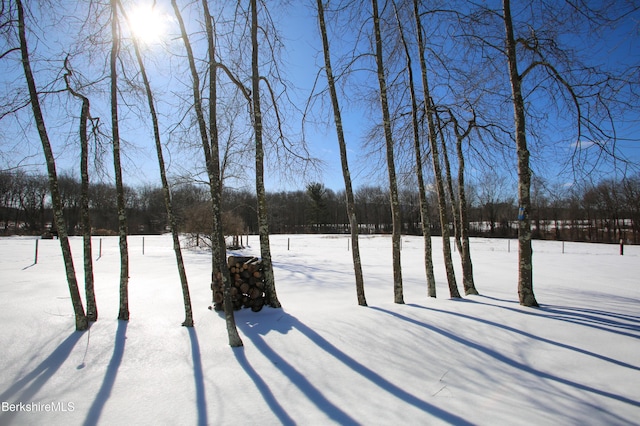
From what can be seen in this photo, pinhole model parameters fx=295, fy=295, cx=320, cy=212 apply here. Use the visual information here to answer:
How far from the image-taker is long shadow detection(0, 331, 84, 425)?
2.70 m

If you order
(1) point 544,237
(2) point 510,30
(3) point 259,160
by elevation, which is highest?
(2) point 510,30

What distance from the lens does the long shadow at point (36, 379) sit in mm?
2703

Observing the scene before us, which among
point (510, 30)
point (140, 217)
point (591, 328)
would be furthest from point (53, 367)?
point (140, 217)

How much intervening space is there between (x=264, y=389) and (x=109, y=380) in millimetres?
1640

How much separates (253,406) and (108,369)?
6.18ft

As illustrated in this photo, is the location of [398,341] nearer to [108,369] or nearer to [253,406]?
[253,406]

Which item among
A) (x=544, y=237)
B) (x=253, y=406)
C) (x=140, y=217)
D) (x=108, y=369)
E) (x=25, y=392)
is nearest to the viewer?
(x=253, y=406)

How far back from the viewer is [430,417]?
92.4 inches

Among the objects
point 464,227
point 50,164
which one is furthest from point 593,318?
A: point 50,164

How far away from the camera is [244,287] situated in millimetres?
5363

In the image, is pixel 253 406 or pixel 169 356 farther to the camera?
pixel 169 356

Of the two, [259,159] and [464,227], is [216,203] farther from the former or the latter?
[464,227]

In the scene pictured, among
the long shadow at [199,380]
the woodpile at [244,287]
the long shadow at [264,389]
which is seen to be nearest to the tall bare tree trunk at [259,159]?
the woodpile at [244,287]

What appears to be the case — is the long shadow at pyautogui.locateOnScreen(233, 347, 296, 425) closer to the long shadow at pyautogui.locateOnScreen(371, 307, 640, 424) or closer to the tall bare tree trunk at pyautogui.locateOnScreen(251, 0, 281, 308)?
the tall bare tree trunk at pyautogui.locateOnScreen(251, 0, 281, 308)
